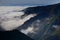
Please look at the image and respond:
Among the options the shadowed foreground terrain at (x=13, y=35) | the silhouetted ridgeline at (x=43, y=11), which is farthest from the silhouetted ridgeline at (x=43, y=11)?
the shadowed foreground terrain at (x=13, y=35)

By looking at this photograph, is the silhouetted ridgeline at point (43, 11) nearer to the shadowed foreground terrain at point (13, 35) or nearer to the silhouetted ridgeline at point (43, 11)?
the silhouetted ridgeline at point (43, 11)

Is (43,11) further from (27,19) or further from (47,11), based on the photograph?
(27,19)

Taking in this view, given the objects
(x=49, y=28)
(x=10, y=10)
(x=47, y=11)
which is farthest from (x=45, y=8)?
(x=10, y=10)

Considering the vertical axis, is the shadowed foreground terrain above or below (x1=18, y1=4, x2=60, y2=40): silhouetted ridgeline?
below

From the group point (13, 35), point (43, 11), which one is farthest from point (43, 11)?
point (13, 35)

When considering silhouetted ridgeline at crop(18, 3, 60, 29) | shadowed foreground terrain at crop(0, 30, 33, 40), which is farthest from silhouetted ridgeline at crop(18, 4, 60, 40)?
shadowed foreground terrain at crop(0, 30, 33, 40)

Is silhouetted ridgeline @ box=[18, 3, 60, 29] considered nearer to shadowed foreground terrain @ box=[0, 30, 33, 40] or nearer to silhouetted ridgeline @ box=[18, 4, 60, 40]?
silhouetted ridgeline @ box=[18, 4, 60, 40]

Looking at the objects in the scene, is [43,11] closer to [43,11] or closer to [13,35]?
[43,11]

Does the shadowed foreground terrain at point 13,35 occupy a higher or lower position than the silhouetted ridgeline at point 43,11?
lower

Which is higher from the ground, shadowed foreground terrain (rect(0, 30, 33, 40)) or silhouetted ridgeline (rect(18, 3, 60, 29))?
silhouetted ridgeline (rect(18, 3, 60, 29))

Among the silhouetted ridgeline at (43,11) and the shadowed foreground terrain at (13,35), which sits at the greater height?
the silhouetted ridgeline at (43,11)

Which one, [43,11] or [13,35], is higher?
[43,11]
